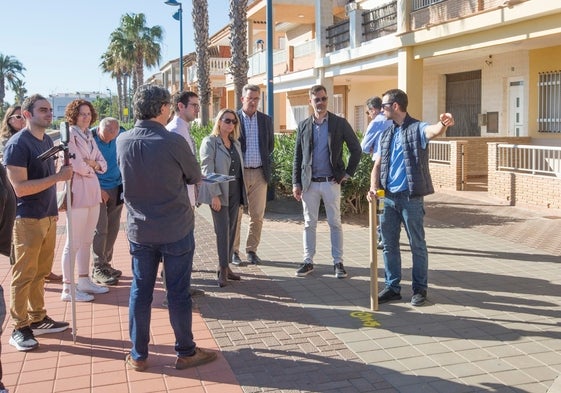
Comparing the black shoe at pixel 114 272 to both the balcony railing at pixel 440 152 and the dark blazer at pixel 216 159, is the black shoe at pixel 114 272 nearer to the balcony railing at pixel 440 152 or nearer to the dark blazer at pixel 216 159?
the dark blazer at pixel 216 159

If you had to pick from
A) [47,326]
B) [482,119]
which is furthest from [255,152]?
[482,119]

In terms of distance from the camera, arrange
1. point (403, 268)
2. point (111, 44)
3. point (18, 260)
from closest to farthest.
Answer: point (18, 260) < point (403, 268) < point (111, 44)

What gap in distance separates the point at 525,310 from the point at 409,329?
124 cm

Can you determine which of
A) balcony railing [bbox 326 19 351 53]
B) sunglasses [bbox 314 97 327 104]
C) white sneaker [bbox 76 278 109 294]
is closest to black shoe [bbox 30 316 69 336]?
white sneaker [bbox 76 278 109 294]

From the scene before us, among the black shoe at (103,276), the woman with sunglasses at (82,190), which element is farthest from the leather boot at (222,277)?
the woman with sunglasses at (82,190)

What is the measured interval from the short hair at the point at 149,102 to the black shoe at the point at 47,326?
2.14 meters

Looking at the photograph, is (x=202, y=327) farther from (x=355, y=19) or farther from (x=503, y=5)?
(x=355, y=19)

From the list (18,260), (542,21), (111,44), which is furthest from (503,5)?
(111,44)

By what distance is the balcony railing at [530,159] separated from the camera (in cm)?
1199

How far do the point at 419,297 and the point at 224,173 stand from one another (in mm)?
2446

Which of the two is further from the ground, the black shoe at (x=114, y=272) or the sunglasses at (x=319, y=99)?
the sunglasses at (x=319, y=99)

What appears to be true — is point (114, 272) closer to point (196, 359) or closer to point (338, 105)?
point (196, 359)

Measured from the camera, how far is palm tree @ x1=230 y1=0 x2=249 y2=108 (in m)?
18.4

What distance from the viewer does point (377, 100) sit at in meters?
8.56
